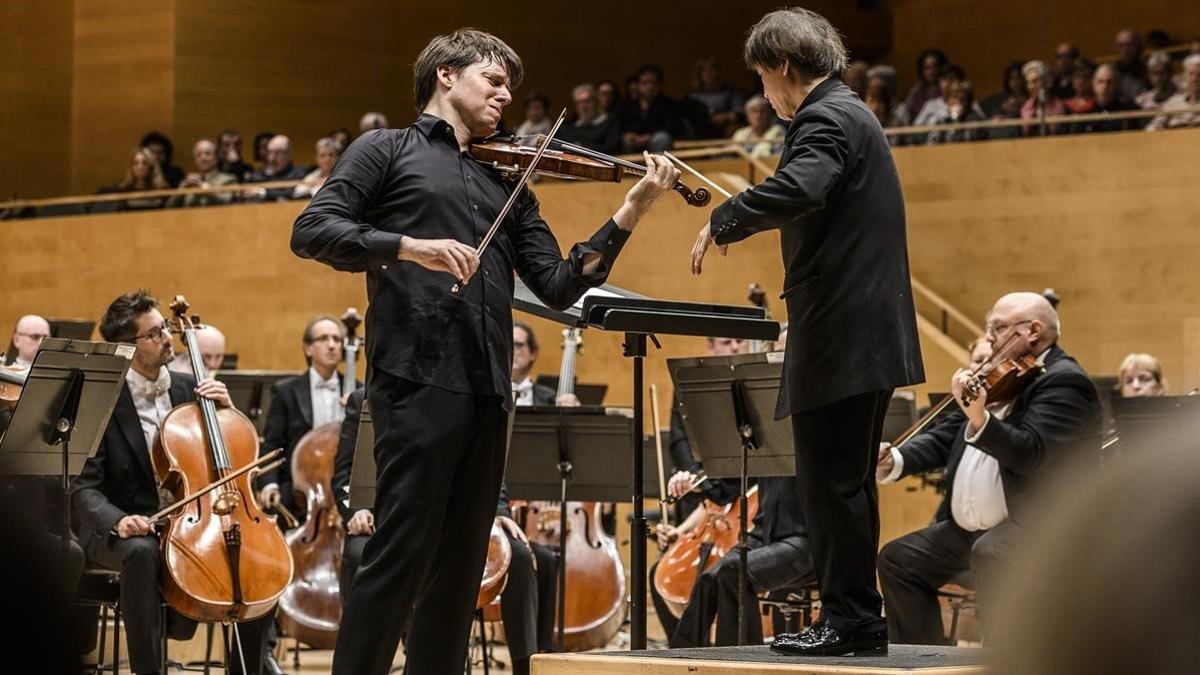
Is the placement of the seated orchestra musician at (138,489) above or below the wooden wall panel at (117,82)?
below

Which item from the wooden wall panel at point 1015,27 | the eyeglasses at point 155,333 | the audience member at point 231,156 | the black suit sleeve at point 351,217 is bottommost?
the eyeglasses at point 155,333

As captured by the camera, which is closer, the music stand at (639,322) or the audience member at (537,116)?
the music stand at (639,322)

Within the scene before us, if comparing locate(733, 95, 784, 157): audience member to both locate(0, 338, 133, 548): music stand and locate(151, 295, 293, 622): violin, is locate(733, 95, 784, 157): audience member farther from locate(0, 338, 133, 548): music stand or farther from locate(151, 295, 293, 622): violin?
locate(0, 338, 133, 548): music stand

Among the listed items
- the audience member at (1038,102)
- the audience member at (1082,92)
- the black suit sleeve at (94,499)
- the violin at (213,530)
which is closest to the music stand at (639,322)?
the violin at (213,530)

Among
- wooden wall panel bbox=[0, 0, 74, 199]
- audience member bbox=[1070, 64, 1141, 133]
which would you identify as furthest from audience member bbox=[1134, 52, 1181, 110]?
wooden wall panel bbox=[0, 0, 74, 199]

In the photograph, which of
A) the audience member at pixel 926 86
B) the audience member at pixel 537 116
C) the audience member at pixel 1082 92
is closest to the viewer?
the audience member at pixel 1082 92

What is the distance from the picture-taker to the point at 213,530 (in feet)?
15.1

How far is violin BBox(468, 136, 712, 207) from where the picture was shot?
9.91ft

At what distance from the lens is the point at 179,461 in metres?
4.66

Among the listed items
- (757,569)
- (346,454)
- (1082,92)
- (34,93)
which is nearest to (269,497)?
(346,454)

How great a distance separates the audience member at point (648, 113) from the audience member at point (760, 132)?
49cm

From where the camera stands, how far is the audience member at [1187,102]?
8.53 m

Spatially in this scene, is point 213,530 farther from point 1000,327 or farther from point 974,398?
point 1000,327

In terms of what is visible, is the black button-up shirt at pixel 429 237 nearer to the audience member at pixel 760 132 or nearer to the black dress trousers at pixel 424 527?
the black dress trousers at pixel 424 527
